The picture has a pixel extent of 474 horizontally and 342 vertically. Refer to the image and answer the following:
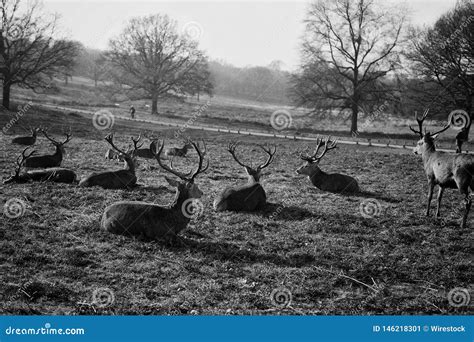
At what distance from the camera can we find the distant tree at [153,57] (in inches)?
1802

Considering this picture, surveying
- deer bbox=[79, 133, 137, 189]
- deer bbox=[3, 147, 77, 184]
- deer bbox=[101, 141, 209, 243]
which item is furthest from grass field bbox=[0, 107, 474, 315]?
deer bbox=[3, 147, 77, 184]

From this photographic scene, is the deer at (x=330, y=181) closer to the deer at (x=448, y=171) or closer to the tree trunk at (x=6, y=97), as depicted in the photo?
the deer at (x=448, y=171)

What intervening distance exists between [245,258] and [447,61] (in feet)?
84.2

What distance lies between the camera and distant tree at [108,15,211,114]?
45781mm

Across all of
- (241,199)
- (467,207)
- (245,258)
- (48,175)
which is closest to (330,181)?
(241,199)

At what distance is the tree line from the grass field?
61.0 ft

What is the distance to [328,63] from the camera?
35562 millimetres

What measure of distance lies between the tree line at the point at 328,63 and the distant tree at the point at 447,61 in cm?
6

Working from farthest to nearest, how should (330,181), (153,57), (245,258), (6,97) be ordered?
(153,57) → (6,97) → (330,181) → (245,258)

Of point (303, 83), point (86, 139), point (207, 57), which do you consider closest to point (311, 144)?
point (303, 83)

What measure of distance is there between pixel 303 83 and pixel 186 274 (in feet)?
99.2

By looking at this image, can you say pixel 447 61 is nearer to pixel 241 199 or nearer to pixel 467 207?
pixel 467 207

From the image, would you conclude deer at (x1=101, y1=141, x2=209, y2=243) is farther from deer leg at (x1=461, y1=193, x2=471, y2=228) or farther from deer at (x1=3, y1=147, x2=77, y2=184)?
deer leg at (x1=461, y1=193, x2=471, y2=228)

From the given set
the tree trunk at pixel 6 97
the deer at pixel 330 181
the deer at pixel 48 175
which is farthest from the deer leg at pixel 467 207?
the tree trunk at pixel 6 97
